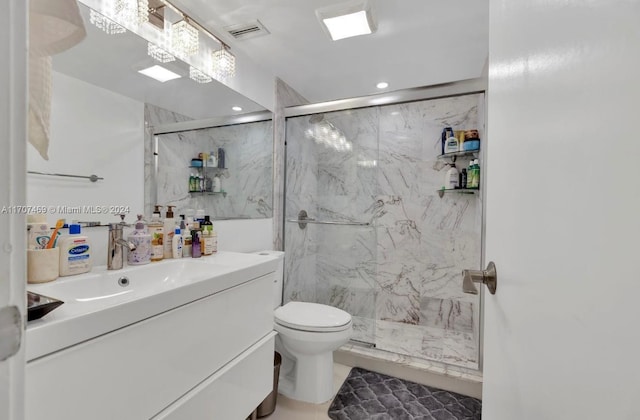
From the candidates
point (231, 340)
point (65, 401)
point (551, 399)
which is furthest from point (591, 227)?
point (231, 340)

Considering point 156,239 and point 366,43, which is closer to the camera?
point 156,239

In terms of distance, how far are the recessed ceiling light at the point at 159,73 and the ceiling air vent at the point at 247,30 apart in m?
0.49

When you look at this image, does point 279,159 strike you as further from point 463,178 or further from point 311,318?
point 463,178

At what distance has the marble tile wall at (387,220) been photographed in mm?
2494

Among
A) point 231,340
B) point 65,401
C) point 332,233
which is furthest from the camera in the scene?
point 332,233

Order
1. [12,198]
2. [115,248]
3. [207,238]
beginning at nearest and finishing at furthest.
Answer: [12,198] → [115,248] → [207,238]

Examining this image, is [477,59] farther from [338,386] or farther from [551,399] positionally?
[338,386]

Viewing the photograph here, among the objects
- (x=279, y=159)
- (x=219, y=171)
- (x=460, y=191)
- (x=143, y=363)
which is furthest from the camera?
(x=460, y=191)

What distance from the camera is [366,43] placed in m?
1.88

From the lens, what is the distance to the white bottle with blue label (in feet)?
3.14

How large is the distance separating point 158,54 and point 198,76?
9.3 inches

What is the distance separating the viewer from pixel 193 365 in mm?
965

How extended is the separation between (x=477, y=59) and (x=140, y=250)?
2.40 meters

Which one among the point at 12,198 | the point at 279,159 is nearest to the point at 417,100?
the point at 279,159
